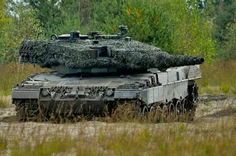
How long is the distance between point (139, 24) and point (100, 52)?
1274 cm

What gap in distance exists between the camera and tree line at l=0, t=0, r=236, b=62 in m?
29.3

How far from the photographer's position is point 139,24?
95.2ft

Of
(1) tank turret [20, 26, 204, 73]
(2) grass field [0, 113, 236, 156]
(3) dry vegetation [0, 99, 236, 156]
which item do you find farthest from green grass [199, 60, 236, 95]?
(2) grass field [0, 113, 236, 156]

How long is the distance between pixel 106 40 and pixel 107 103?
3.15 meters

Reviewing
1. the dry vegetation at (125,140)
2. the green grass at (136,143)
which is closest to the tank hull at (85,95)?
the dry vegetation at (125,140)

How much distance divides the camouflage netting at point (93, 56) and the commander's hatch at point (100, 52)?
0.02 metres

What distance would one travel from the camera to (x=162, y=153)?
910cm

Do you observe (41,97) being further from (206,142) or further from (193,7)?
(193,7)

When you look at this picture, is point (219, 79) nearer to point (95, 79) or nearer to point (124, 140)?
point (95, 79)

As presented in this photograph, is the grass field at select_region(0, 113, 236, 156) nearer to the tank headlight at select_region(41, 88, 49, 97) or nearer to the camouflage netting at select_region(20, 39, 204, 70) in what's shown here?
the tank headlight at select_region(41, 88, 49, 97)

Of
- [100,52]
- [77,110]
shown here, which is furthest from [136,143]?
[100,52]

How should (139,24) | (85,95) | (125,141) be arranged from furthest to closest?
(139,24), (85,95), (125,141)

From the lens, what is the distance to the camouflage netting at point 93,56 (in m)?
15.7

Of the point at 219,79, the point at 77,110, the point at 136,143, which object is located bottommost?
the point at 219,79
